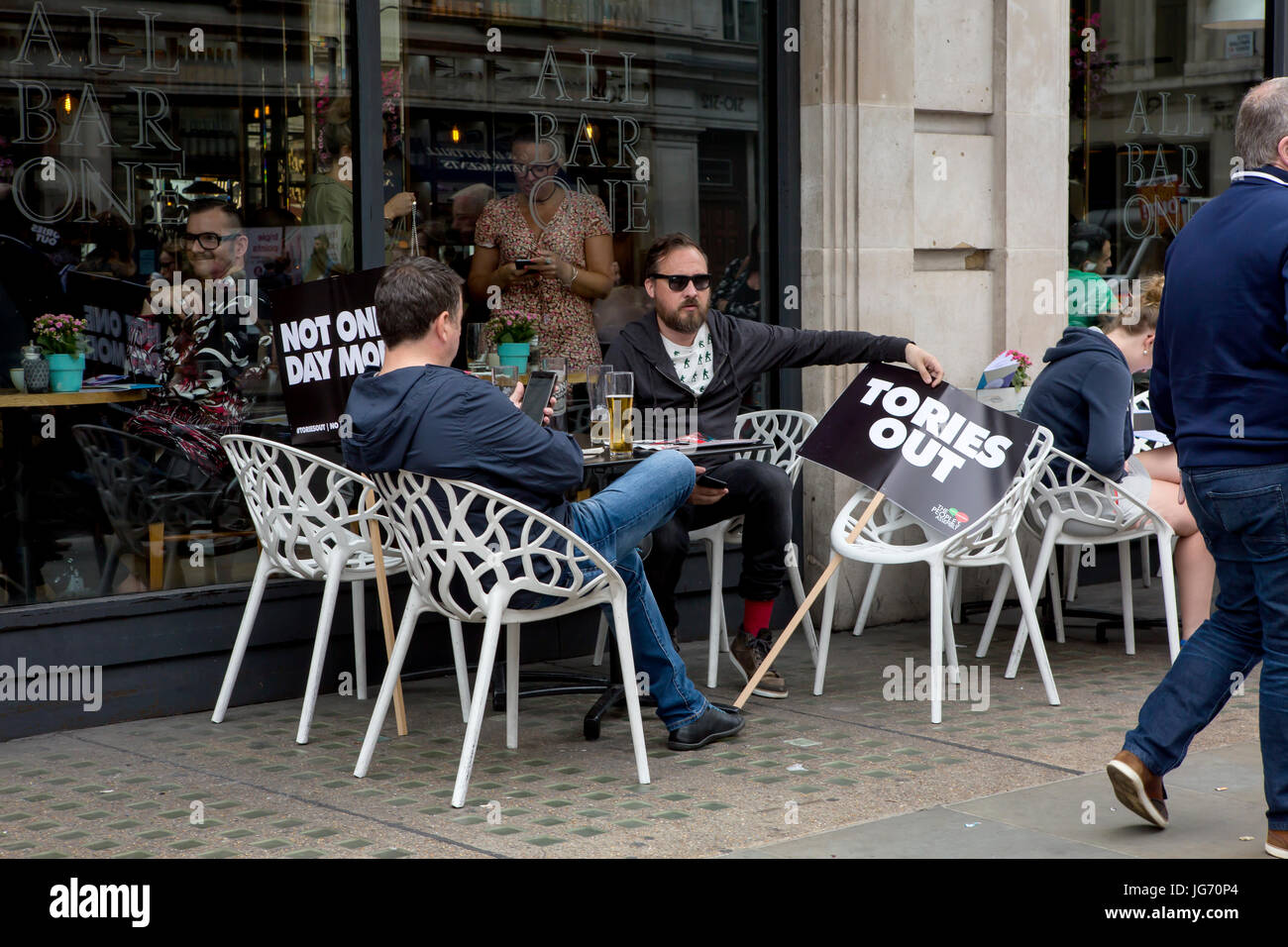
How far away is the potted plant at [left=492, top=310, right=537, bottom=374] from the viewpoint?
6676 mm

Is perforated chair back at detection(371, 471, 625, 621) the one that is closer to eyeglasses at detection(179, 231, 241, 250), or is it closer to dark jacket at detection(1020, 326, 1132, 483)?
eyeglasses at detection(179, 231, 241, 250)

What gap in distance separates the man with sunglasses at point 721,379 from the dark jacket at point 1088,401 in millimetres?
483

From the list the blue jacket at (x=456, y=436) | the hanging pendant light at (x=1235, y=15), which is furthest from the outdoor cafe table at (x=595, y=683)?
the hanging pendant light at (x=1235, y=15)

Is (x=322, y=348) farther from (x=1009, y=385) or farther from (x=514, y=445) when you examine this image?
(x=1009, y=385)

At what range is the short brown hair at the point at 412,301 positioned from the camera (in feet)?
15.0

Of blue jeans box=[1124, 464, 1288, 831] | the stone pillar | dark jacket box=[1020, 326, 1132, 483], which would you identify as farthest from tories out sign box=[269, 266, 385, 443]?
blue jeans box=[1124, 464, 1288, 831]

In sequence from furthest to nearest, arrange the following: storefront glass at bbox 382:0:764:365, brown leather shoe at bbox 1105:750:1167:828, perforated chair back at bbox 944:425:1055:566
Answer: storefront glass at bbox 382:0:764:365 < perforated chair back at bbox 944:425:1055:566 < brown leather shoe at bbox 1105:750:1167:828

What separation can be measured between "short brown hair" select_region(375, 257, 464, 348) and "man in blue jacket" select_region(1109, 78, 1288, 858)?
6.74 feet

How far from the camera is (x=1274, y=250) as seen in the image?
147 inches

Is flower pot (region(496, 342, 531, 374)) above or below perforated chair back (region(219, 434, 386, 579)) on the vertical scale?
above

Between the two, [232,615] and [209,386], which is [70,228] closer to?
[209,386]

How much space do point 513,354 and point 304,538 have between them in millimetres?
1679

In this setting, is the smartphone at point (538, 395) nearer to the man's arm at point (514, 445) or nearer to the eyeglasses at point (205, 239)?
the man's arm at point (514, 445)
